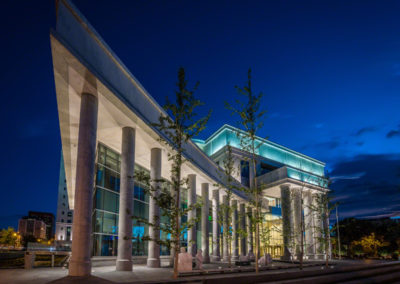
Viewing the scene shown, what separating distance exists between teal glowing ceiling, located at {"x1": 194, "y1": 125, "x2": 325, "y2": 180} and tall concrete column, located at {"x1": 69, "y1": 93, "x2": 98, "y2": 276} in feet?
134

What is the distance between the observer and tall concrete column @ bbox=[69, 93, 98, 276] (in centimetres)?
1509

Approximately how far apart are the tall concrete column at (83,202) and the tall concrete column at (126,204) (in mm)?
3747

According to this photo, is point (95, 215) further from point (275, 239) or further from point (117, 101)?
point (275, 239)

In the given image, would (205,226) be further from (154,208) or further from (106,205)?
(106,205)

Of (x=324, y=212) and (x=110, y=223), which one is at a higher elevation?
(x=324, y=212)

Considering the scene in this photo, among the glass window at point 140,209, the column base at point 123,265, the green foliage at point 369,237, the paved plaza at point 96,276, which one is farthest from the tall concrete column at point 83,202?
the green foliage at point 369,237

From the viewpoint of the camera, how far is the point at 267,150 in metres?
63.9

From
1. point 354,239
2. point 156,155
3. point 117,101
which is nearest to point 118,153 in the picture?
point 156,155

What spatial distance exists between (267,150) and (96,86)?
50.4 m

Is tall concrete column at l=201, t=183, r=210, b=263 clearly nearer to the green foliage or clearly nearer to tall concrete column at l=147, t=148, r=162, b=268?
tall concrete column at l=147, t=148, r=162, b=268

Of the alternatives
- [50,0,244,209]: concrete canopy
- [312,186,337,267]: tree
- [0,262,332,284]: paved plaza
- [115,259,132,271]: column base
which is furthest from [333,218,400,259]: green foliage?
[50,0,244,209]: concrete canopy

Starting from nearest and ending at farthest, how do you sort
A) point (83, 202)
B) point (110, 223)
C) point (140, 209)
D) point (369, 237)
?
1. point (83, 202)
2. point (110, 223)
3. point (140, 209)
4. point (369, 237)

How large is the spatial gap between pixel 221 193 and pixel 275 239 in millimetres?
30050

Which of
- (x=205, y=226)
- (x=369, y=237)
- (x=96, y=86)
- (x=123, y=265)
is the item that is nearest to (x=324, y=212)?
(x=205, y=226)
